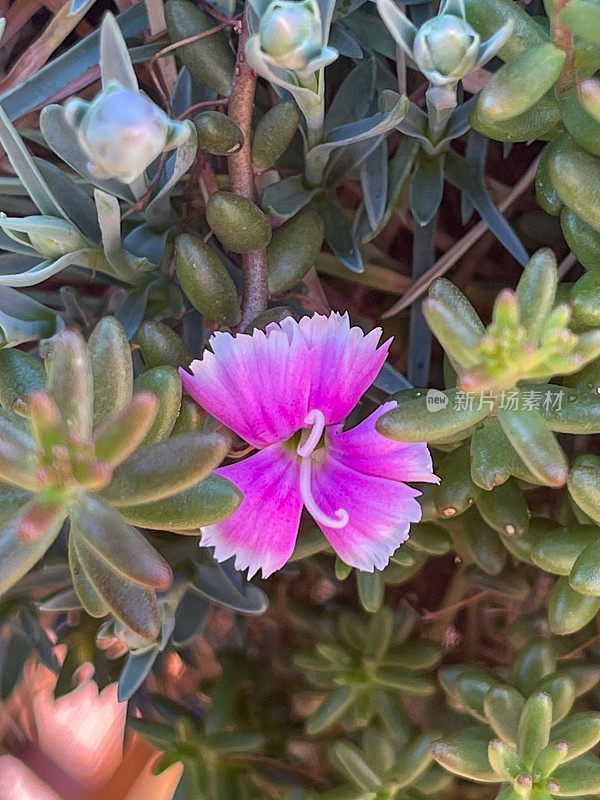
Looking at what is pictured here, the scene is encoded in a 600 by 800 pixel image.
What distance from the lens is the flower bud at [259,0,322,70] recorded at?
44 cm

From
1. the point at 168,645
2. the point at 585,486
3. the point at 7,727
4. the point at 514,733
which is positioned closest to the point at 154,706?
the point at 168,645

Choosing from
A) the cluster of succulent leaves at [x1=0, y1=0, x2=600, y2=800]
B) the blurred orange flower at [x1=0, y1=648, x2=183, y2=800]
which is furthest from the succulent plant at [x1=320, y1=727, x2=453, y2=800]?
the blurred orange flower at [x1=0, y1=648, x2=183, y2=800]

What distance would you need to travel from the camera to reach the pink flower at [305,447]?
0.50 m

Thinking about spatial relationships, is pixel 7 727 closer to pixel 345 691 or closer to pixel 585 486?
pixel 345 691

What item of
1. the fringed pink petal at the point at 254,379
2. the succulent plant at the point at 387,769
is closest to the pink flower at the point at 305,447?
the fringed pink petal at the point at 254,379

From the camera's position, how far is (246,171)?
23.0 inches

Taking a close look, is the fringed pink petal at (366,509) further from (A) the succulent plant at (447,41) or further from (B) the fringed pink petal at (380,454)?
(A) the succulent plant at (447,41)

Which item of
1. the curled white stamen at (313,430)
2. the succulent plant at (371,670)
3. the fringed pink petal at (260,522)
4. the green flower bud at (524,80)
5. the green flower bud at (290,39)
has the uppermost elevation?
the green flower bud at (290,39)

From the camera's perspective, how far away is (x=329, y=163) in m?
0.63

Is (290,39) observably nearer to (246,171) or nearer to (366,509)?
(246,171)

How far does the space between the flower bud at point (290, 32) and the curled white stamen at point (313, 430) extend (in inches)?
7.5

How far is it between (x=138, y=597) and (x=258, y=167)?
29 centimetres

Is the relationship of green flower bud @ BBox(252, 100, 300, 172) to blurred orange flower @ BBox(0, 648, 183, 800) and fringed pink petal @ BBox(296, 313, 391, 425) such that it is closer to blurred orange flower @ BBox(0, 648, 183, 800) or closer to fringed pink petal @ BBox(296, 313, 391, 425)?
fringed pink petal @ BBox(296, 313, 391, 425)

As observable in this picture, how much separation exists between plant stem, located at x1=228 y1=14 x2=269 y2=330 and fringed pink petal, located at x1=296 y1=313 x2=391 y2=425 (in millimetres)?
81
